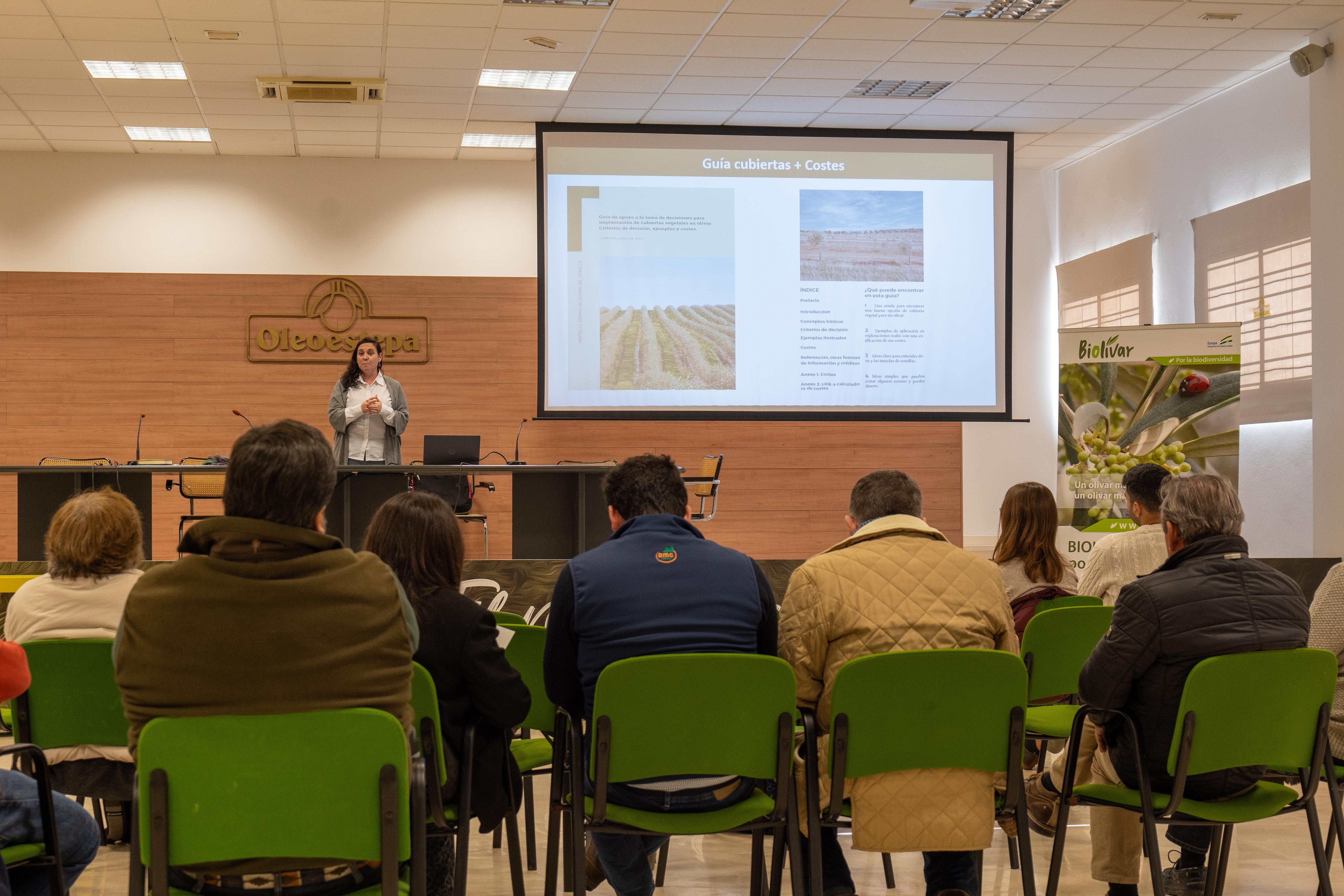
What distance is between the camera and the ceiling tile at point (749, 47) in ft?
22.0

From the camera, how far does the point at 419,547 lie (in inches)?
91.0

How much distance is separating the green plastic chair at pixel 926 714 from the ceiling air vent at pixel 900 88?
19.8 feet

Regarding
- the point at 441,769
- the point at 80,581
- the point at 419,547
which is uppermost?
the point at 419,547

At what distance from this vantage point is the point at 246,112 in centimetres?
785

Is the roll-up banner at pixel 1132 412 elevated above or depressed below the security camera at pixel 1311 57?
below

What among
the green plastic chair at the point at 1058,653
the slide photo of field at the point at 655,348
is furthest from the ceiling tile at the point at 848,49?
the green plastic chair at the point at 1058,653

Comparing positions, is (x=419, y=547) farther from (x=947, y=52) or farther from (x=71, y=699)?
(x=947, y=52)

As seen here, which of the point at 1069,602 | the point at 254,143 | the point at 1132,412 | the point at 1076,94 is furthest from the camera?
the point at 254,143

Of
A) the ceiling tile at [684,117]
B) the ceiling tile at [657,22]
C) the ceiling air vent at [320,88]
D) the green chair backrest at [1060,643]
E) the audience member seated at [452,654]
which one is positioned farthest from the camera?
the ceiling tile at [684,117]

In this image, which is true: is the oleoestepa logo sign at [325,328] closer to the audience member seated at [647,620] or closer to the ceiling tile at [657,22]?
the ceiling tile at [657,22]

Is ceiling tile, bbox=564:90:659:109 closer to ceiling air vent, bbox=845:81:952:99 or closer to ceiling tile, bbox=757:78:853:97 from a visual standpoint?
ceiling tile, bbox=757:78:853:97

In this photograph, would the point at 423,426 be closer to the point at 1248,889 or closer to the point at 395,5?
the point at 395,5

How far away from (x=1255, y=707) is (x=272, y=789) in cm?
195

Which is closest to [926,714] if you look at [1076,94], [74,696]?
[74,696]
